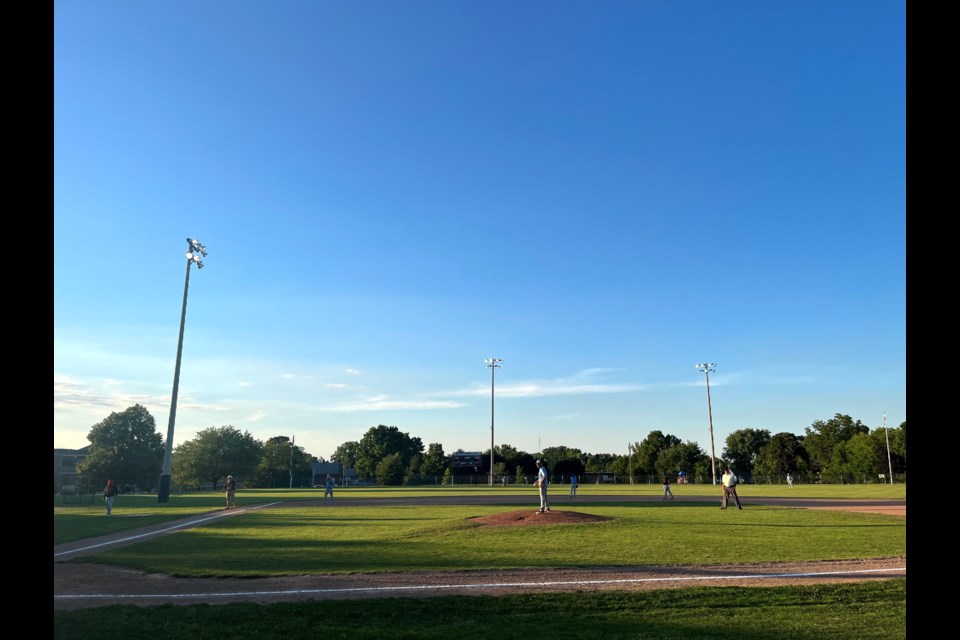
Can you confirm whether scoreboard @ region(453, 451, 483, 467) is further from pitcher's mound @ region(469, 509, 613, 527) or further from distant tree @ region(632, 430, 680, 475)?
pitcher's mound @ region(469, 509, 613, 527)

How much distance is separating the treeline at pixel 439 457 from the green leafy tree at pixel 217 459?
17cm

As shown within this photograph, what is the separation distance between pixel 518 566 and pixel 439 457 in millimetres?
106353

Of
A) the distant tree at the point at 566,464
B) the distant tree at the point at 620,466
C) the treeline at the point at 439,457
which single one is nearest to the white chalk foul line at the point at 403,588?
Result: the treeline at the point at 439,457

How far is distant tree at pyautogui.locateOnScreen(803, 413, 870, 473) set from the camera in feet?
396

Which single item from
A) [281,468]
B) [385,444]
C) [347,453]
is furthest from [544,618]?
[347,453]

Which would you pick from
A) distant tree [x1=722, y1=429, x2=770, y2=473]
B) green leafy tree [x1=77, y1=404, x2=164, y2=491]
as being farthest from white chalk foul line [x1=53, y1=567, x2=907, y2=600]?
distant tree [x1=722, y1=429, x2=770, y2=473]

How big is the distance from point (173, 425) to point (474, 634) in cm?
4050

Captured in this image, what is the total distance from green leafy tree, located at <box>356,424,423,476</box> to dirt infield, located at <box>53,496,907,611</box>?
12361cm

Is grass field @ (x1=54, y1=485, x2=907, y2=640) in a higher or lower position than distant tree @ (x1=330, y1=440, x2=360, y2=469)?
higher

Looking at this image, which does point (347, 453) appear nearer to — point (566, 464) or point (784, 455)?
point (566, 464)
